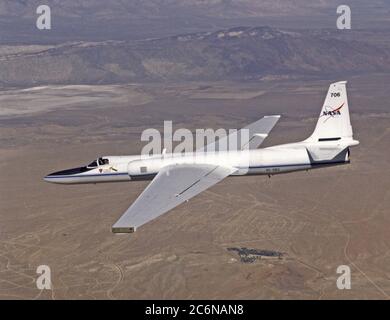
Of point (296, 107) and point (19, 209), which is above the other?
point (296, 107)

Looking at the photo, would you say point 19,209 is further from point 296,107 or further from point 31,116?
point 296,107

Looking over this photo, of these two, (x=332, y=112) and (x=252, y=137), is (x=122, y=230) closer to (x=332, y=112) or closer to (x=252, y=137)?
(x=332, y=112)

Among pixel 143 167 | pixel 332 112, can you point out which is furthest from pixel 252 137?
pixel 143 167

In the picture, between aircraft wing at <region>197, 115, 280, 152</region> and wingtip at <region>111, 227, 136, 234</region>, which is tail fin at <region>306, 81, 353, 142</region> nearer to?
aircraft wing at <region>197, 115, 280, 152</region>

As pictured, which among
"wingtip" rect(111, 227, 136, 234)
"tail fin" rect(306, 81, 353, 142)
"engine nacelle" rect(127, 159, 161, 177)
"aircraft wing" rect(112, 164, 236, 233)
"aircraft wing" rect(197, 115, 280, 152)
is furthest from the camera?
"aircraft wing" rect(197, 115, 280, 152)

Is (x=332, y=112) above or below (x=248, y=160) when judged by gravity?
above

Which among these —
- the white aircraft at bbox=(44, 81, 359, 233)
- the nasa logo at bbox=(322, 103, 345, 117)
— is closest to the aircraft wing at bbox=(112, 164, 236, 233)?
the white aircraft at bbox=(44, 81, 359, 233)

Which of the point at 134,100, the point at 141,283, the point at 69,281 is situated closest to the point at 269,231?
the point at 141,283
